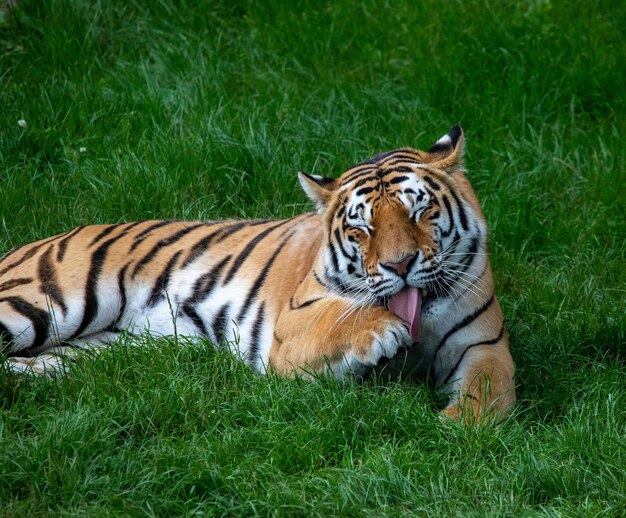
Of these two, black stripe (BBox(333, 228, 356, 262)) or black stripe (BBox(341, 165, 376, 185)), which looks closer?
black stripe (BBox(333, 228, 356, 262))

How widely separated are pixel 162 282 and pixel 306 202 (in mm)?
A: 1362

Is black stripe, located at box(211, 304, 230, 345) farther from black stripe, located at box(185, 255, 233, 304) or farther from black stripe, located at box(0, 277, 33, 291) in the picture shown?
black stripe, located at box(0, 277, 33, 291)

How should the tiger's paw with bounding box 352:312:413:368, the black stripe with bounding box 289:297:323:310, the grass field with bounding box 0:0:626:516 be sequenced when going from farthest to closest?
the black stripe with bounding box 289:297:323:310 < the tiger's paw with bounding box 352:312:413:368 < the grass field with bounding box 0:0:626:516

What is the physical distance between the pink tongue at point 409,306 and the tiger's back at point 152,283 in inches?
33.6

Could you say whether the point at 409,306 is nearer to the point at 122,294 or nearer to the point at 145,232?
the point at 122,294

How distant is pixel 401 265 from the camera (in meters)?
4.39

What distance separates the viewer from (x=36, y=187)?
21.6 feet

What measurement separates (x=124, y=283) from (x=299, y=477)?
1.88 m

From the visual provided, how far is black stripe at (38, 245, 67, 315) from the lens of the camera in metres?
5.30

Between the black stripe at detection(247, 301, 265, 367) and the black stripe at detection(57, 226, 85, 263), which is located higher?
the black stripe at detection(57, 226, 85, 263)

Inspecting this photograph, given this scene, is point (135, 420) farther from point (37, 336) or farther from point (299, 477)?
point (37, 336)

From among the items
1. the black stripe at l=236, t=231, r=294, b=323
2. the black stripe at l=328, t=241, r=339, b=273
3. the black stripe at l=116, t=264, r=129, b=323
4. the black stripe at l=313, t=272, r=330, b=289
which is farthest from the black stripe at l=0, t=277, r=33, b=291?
the black stripe at l=328, t=241, r=339, b=273

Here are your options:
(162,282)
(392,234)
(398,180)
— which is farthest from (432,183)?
(162,282)

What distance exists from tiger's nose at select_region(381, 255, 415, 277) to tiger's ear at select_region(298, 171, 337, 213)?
70cm
